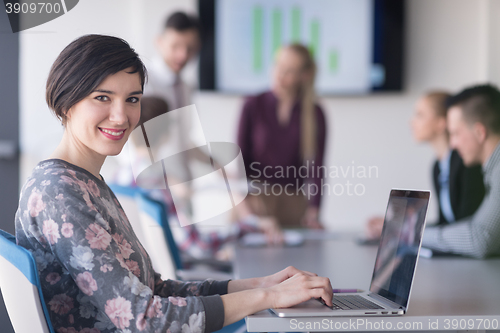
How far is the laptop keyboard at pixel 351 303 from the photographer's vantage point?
34.4 inches

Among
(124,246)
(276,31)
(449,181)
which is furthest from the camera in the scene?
(276,31)

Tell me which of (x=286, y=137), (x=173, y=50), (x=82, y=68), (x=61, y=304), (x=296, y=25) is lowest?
(x=61, y=304)

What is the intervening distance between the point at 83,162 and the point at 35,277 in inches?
10.7

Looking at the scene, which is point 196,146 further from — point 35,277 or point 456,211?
point 35,277

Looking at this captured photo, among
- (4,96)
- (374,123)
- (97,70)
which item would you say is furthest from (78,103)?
(374,123)

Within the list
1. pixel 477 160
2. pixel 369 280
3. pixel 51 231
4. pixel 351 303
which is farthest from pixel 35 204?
pixel 477 160

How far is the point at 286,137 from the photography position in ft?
8.89

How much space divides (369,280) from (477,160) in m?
0.81

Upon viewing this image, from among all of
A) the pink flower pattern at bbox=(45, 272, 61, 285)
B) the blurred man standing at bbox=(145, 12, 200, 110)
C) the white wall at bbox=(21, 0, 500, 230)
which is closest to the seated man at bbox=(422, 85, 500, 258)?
the pink flower pattern at bbox=(45, 272, 61, 285)

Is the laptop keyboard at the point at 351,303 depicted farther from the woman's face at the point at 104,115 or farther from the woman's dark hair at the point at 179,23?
the woman's dark hair at the point at 179,23

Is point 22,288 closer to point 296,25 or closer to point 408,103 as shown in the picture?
point 296,25

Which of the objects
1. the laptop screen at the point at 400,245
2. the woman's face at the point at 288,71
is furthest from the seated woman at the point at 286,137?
the laptop screen at the point at 400,245

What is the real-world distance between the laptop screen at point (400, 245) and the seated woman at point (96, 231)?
139 mm

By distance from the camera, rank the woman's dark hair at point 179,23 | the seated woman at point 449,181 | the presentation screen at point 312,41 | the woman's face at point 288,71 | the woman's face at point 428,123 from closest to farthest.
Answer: the seated woman at point 449,181 < the woman's face at point 428,123 < the woman's dark hair at point 179,23 < the woman's face at point 288,71 < the presentation screen at point 312,41
